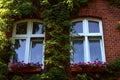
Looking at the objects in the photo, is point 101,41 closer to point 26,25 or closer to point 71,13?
point 71,13

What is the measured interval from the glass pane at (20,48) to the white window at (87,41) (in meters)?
1.70

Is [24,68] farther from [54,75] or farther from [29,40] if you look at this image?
[29,40]

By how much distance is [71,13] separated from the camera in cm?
1085

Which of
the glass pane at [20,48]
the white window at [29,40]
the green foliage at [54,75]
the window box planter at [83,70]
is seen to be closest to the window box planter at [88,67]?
the window box planter at [83,70]

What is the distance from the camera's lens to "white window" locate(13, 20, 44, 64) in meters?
10.4

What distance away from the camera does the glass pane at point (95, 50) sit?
10266 millimetres

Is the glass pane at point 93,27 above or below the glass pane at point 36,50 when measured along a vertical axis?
above

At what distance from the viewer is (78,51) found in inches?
411

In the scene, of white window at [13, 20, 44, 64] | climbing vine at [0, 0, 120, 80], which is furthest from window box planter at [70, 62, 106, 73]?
white window at [13, 20, 44, 64]

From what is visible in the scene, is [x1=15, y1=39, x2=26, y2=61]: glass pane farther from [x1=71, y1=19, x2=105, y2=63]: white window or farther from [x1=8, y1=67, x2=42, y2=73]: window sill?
[x1=71, y1=19, x2=105, y2=63]: white window

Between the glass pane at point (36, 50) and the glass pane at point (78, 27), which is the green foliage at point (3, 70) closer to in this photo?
the glass pane at point (36, 50)

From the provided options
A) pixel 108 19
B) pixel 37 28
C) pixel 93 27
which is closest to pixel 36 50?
pixel 37 28

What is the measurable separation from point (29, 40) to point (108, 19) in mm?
2801

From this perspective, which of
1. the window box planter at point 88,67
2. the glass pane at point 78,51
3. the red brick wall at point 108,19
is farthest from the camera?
the glass pane at point 78,51
